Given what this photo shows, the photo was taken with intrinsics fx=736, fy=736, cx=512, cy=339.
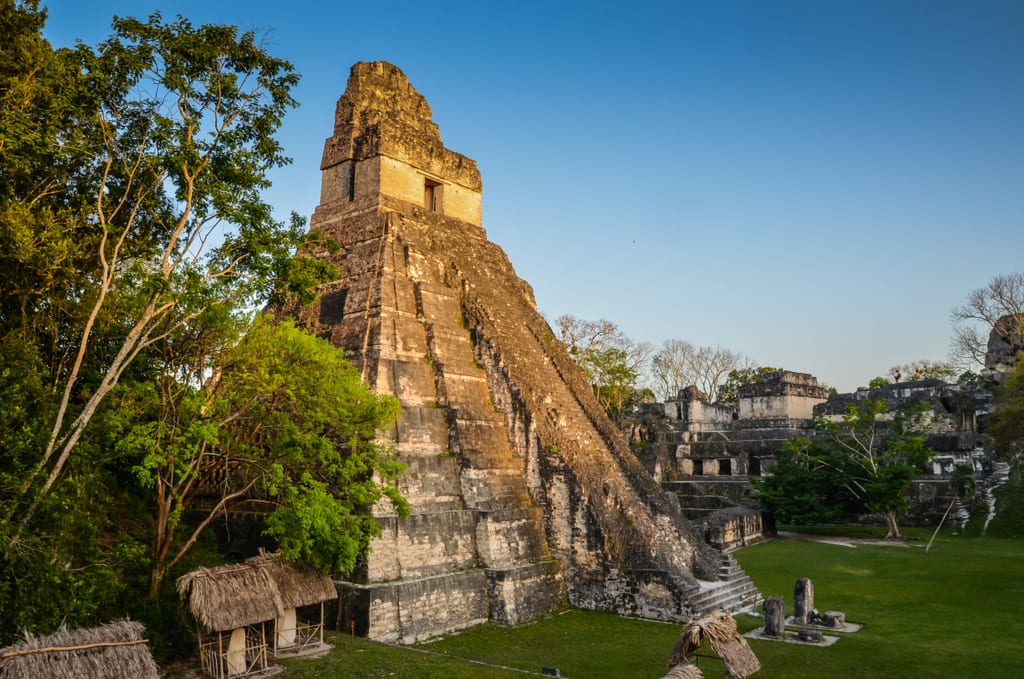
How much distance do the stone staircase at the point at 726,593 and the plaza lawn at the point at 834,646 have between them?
473 millimetres

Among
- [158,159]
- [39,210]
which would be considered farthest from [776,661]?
[39,210]

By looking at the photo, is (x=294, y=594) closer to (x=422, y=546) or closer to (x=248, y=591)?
(x=248, y=591)

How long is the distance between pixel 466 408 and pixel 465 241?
516 centimetres

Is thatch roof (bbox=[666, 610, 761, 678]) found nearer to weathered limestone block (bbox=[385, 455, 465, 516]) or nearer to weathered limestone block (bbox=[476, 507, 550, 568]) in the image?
weathered limestone block (bbox=[476, 507, 550, 568])

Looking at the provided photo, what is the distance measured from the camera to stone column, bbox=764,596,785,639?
11930mm

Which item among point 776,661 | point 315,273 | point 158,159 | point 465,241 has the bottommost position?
point 776,661

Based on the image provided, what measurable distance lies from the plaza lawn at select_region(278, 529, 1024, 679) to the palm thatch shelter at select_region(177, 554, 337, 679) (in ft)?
1.82

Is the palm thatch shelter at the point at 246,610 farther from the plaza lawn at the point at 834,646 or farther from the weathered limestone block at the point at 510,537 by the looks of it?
the weathered limestone block at the point at 510,537

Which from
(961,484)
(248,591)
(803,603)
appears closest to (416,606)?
(248,591)

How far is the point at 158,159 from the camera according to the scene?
31.2 feet

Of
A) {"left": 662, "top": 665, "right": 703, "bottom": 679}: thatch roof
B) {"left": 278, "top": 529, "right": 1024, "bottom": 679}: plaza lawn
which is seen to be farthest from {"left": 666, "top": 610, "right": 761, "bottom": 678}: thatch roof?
{"left": 278, "top": 529, "right": 1024, "bottom": 679}: plaza lawn

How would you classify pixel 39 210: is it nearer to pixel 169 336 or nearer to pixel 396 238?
pixel 169 336

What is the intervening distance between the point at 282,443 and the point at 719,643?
6643 mm

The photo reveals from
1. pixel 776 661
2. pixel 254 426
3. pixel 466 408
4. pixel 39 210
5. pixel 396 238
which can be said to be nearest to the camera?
pixel 39 210
